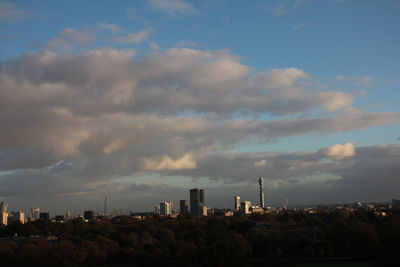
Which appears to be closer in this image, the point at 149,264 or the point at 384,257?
the point at 384,257

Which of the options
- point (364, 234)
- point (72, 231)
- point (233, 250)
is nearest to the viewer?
point (233, 250)

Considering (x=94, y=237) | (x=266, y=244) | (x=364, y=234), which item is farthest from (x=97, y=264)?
(x=364, y=234)

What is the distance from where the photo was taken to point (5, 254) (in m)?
58.2

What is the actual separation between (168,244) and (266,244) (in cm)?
1382

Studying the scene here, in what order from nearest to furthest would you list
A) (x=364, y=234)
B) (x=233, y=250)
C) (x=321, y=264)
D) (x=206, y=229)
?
1. (x=233, y=250)
2. (x=321, y=264)
3. (x=364, y=234)
4. (x=206, y=229)

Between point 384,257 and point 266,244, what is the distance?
93.7ft

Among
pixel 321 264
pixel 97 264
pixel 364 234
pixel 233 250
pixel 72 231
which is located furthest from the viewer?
pixel 72 231

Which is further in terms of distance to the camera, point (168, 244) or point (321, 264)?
point (168, 244)

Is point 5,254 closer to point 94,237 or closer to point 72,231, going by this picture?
point 94,237

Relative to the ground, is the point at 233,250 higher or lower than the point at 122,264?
higher

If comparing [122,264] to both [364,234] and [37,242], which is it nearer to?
[37,242]

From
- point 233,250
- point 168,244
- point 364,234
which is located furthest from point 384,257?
point 168,244

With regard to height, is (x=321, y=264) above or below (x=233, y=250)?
below

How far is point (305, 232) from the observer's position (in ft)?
250
